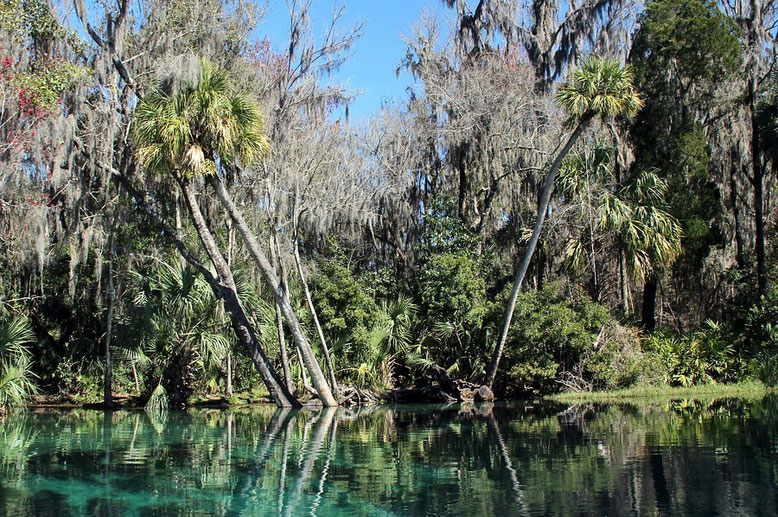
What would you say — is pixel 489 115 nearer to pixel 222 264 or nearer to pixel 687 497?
pixel 222 264

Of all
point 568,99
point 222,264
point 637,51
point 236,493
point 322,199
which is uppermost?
point 637,51

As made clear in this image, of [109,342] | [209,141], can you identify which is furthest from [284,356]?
[209,141]

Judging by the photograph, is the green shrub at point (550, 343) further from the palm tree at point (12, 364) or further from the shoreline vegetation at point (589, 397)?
the palm tree at point (12, 364)

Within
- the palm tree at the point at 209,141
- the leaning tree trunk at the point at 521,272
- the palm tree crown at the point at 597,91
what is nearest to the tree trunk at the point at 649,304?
the leaning tree trunk at the point at 521,272

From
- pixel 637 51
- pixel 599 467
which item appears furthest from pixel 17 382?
pixel 637 51

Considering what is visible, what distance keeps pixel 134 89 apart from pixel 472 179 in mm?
12626

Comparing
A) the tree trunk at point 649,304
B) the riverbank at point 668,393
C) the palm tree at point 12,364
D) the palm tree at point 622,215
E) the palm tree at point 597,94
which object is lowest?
the riverbank at point 668,393

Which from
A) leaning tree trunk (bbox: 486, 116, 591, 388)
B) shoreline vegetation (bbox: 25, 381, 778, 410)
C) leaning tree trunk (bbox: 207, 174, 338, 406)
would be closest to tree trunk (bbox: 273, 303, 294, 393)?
shoreline vegetation (bbox: 25, 381, 778, 410)

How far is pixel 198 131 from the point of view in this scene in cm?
1839

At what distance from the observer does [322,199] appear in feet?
83.2

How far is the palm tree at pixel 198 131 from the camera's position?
17.9m

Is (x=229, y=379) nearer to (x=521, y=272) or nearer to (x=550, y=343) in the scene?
(x=521, y=272)

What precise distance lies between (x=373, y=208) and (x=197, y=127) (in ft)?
35.8

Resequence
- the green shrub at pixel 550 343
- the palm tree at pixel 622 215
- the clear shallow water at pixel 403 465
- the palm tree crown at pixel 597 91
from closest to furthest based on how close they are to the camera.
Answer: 1. the clear shallow water at pixel 403 465
2. the palm tree crown at pixel 597 91
3. the green shrub at pixel 550 343
4. the palm tree at pixel 622 215
